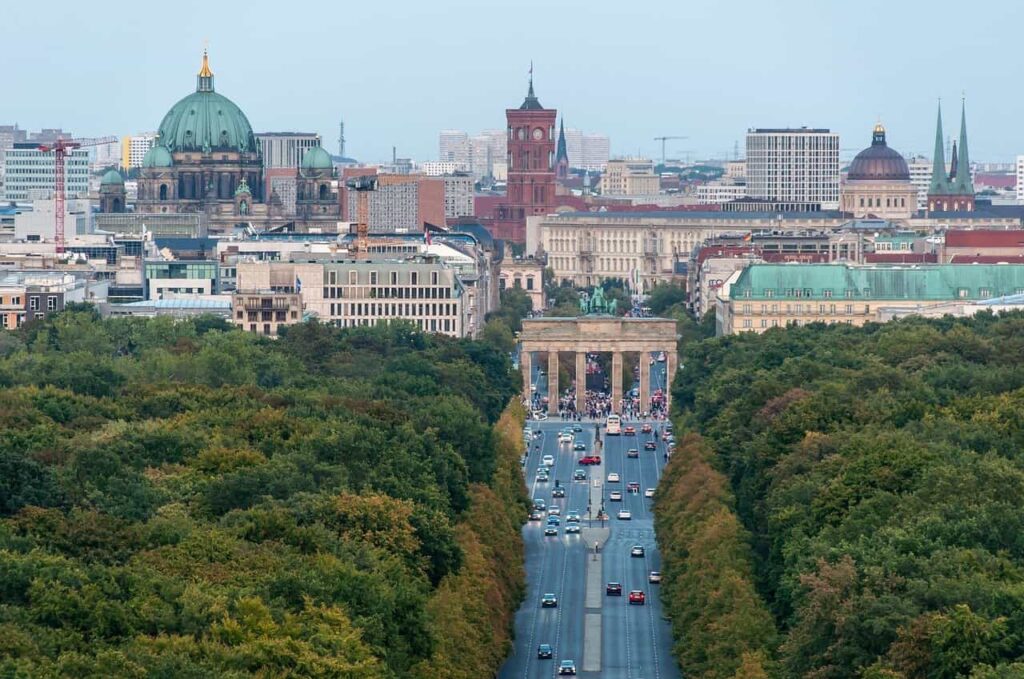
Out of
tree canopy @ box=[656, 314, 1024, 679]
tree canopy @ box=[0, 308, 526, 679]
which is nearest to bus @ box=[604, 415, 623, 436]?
tree canopy @ box=[656, 314, 1024, 679]

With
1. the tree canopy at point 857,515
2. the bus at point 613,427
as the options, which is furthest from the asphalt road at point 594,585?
the bus at point 613,427

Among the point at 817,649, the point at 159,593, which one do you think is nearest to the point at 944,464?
the point at 817,649

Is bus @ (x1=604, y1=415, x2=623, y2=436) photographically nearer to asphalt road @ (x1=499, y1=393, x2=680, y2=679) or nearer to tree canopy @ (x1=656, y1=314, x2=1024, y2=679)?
asphalt road @ (x1=499, y1=393, x2=680, y2=679)

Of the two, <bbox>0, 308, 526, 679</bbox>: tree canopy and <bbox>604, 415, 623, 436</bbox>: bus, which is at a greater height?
<bbox>0, 308, 526, 679</bbox>: tree canopy

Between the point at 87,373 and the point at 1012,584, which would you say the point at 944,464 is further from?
the point at 87,373

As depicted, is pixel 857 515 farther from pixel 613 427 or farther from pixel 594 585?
pixel 613 427

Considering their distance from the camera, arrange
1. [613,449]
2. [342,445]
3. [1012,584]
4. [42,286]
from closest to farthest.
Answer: [1012,584], [342,445], [613,449], [42,286]

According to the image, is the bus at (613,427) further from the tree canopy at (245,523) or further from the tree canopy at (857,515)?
the tree canopy at (245,523)
